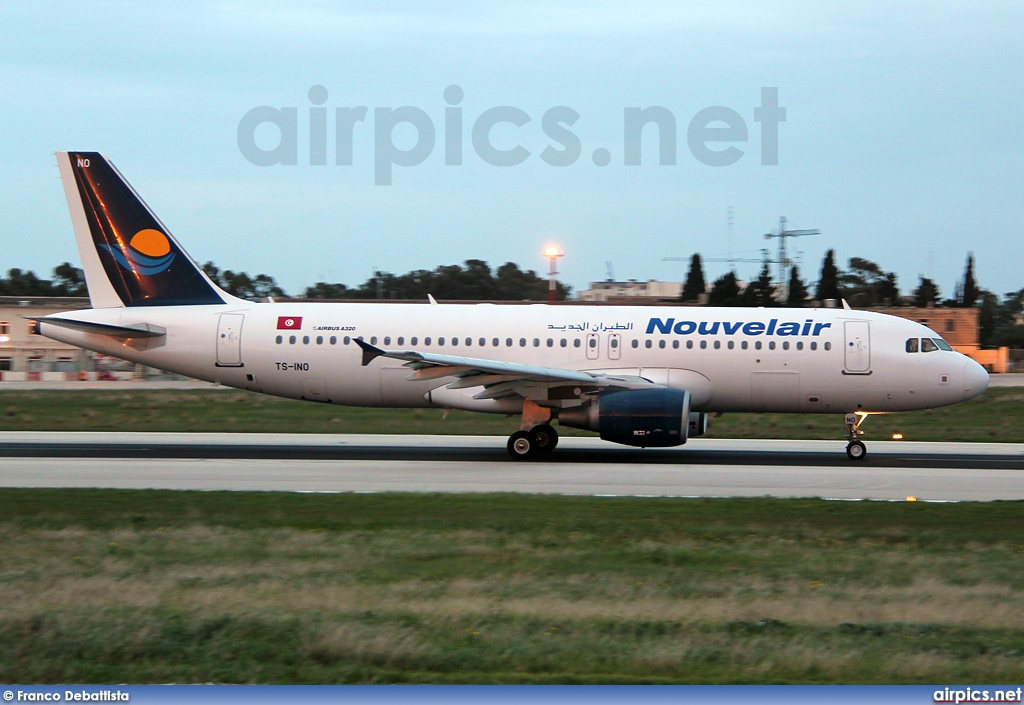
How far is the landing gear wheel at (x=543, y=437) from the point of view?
22000 millimetres

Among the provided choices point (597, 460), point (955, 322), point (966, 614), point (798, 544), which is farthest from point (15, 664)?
point (955, 322)

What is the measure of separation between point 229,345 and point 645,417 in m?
9.59

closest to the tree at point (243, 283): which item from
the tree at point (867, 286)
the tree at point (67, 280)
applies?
the tree at point (67, 280)

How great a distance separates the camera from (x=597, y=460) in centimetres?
2200

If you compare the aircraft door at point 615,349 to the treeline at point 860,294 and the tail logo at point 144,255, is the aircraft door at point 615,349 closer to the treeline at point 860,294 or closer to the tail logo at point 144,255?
the tail logo at point 144,255

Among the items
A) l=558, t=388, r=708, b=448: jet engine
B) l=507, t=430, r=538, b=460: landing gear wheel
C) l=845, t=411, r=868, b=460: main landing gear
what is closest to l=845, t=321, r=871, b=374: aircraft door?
l=845, t=411, r=868, b=460: main landing gear

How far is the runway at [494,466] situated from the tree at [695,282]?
64838mm

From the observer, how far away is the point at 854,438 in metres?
22.8

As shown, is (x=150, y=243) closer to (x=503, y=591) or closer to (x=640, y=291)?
(x=503, y=591)

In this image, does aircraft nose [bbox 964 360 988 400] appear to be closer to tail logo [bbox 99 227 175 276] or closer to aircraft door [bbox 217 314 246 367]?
aircraft door [bbox 217 314 246 367]

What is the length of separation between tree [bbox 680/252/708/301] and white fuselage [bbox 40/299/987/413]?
68.0 metres

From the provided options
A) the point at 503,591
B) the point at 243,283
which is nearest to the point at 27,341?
the point at 243,283

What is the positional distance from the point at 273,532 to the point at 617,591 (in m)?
4.90

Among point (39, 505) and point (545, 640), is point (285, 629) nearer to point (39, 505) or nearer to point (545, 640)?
point (545, 640)
